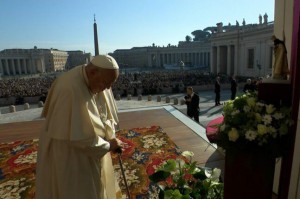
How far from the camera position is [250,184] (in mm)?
2195

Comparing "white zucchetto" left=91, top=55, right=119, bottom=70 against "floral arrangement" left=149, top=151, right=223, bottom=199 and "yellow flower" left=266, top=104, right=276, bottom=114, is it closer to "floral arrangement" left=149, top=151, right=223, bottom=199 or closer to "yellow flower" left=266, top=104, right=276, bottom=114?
"floral arrangement" left=149, top=151, right=223, bottom=199

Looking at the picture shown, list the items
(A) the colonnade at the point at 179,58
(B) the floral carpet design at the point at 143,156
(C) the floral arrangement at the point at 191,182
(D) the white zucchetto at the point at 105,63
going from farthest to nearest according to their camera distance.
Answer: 1. (A) the colonnade at the point at 179,58
2. (B) the floral carpet design at the point at 143,156
3. (C) the floral arrangement at the point at 191,182
4. (D) the white zucchetto at the point at 105,63

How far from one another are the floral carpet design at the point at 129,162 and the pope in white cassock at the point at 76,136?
5.21 feet

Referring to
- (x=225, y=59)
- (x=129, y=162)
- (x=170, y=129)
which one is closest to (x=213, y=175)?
(x=129, y=162)

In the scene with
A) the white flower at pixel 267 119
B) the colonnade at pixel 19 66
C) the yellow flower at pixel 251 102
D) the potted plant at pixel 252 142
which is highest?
the colonnade at pixel 19 66

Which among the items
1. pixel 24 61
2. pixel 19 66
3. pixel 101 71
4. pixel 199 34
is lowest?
pixel 101 71

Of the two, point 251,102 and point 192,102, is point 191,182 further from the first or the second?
point 192,102

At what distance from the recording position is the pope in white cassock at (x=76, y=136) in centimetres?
201

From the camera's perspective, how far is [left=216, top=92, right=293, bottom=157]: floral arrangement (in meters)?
1.87

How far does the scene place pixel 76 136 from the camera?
1.99 meters

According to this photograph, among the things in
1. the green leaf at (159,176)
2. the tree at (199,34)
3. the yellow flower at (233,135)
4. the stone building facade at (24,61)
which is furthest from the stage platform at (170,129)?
the tree at (199,34)

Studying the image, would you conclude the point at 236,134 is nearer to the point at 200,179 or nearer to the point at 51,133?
the point at 200,179

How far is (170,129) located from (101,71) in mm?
5117

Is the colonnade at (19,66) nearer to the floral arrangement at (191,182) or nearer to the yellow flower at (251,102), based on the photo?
the floral arrangement at (191,182)
